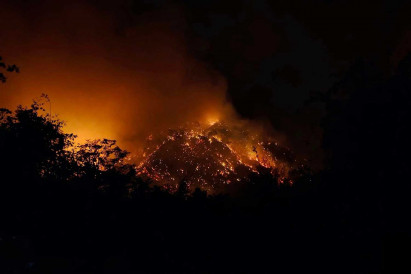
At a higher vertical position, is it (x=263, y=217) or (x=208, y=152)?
(x=208, y=152)

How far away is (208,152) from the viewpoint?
75.9 m

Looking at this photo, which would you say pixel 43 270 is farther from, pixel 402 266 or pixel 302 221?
pixel 402 266

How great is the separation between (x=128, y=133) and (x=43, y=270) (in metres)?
65.2

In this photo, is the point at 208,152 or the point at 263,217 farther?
the point at 208,152

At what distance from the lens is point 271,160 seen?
76.4m

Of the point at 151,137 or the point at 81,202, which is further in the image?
the point at 151,137

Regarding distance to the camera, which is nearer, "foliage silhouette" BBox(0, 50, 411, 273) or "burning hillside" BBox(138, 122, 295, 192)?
"foliage silhouette" BBox(0, 50, 411, 273)

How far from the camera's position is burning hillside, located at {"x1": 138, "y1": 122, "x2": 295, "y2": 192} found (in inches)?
2820

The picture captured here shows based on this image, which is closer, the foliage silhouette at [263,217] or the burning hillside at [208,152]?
the foliage silhouette at [263,217]

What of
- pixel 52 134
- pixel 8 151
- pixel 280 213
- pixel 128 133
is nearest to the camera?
pixel 280 213

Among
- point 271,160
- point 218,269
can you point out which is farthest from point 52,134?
point 271,160

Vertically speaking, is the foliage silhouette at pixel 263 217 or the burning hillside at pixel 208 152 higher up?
the burning hillside at pixel 208 152

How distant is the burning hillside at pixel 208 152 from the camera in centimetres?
7162

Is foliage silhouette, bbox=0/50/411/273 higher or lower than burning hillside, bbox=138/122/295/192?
lower
